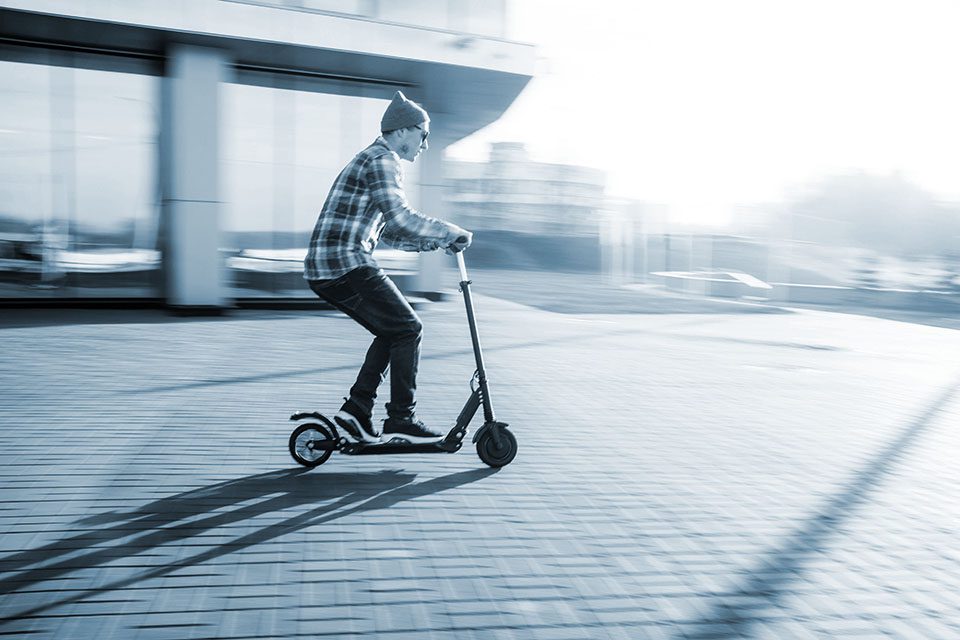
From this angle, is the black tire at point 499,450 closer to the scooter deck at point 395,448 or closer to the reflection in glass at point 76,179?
the scooter deck at point 395,448

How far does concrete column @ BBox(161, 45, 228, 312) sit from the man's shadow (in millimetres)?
9775

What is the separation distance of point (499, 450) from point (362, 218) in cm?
156

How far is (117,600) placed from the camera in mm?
3035

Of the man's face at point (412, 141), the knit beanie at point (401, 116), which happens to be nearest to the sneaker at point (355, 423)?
the man's face at point (412, 141)

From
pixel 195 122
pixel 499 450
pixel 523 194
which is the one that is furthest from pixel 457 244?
pixel 523 194

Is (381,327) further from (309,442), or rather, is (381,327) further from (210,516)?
(210,516)

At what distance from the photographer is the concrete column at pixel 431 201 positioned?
17.1m

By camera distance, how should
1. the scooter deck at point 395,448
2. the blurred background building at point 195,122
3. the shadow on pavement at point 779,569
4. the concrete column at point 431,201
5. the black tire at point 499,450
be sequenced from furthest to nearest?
the concrete column at point 431,201 < the blurred background building at point 195,122 < the black tire at point 499,450 < the scooter deck at point 395,448 < the shadow on pavement at point 779,569

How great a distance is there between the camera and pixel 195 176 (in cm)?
1372

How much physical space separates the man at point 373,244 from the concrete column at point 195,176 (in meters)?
9.81

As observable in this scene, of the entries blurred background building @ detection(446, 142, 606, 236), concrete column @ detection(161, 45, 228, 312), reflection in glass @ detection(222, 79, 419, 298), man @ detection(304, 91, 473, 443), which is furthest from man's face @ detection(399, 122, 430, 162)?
blurred background building @ detection(446, 142, 606, 236)

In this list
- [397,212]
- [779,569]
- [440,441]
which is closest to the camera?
[779,569]

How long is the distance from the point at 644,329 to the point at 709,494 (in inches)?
410

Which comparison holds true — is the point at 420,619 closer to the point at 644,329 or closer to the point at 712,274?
the point at 644,329
